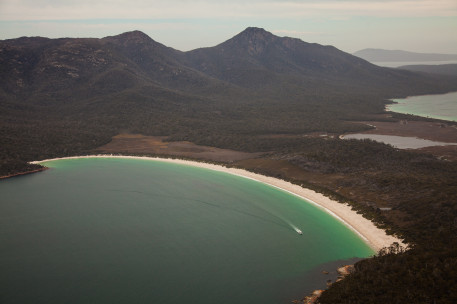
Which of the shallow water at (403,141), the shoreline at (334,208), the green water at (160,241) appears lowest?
the green water at (160,241)

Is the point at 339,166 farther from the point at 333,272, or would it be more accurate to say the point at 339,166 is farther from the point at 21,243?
the point at 21,243

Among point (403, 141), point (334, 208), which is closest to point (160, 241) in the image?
point (334, 208)

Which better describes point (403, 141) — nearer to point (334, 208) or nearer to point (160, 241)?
point (334, 208)

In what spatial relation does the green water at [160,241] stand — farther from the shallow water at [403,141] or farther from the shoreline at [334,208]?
the shallow water at [403,141]

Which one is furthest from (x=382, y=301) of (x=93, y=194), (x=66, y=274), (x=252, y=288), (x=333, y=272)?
(x=93, y=194)

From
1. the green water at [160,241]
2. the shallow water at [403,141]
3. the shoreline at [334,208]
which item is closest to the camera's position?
the green water at [160,241]

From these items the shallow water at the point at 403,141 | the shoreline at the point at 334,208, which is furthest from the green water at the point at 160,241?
the shallow water at the point at 403,141
